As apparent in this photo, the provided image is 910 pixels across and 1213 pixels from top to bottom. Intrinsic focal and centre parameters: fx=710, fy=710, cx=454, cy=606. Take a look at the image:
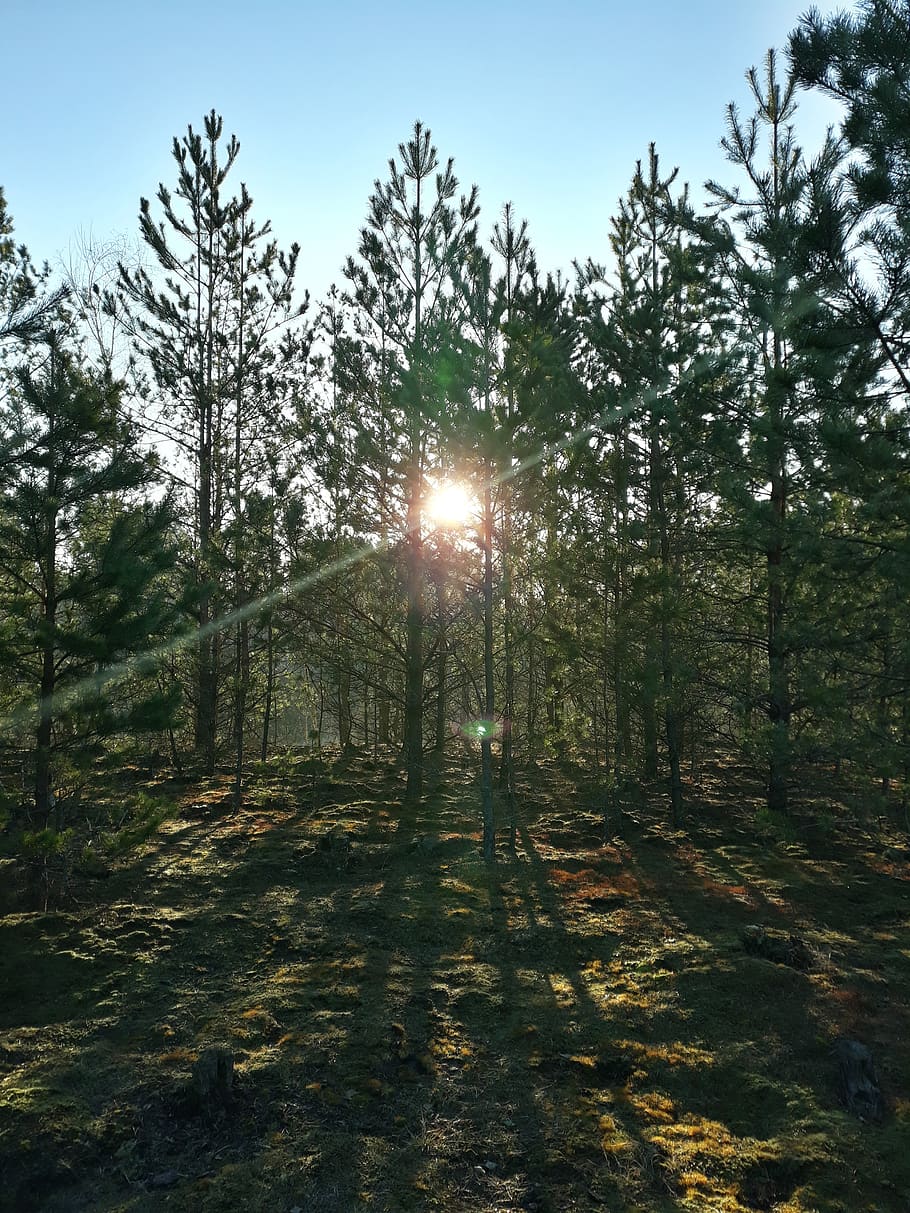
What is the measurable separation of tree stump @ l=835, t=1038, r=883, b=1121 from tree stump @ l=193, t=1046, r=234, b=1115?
427 centimetres

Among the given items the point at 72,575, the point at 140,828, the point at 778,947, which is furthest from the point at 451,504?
the point at 778,947

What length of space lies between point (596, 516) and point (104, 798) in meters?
9.93

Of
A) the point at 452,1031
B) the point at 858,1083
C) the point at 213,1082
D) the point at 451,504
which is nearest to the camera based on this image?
the point at 213,1082

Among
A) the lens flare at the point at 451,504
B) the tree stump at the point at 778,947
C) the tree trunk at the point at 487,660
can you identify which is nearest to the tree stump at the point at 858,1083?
the tree stump at the point at 778,947

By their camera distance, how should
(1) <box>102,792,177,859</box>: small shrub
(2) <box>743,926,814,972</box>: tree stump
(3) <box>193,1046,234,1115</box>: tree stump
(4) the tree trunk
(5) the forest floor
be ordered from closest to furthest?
(5) the forest floor, (3) <box>193,1046,234,1115</box>: tree stump, (1) <box>102,792,177,859</box>: small shrub, (2) <box>743,926,814,972</box>: tree stump, (4) the tree trunk

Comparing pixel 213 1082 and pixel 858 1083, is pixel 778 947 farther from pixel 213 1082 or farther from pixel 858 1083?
pixel 213 1082

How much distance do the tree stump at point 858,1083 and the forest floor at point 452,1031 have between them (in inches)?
4.1

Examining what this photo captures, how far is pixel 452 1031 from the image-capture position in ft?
19.9

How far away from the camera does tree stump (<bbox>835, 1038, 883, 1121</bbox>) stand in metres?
4.88

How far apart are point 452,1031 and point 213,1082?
208 centimetres

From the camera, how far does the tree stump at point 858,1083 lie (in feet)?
16.0

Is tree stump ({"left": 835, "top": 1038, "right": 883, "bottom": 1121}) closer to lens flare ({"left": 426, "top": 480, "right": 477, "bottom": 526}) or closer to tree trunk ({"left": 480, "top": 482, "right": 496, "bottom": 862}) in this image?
tree trunk ({"left": 480, "top": 482, "right": 496, "bottom": 862})

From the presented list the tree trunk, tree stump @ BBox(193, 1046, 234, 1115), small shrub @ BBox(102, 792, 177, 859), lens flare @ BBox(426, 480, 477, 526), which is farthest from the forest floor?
lens flare @ BBox(426, 480, 477, 526)

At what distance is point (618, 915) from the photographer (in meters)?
8.75
